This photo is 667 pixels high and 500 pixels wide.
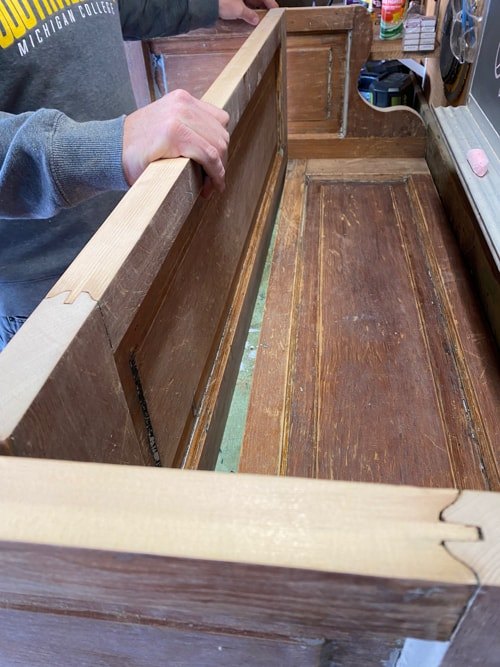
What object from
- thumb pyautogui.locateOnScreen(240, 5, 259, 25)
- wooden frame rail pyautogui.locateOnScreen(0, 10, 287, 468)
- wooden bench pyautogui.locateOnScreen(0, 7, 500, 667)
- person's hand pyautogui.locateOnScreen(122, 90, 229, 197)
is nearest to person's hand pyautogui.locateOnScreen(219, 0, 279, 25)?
thumb pyautogui.locateOnScreen(240, 5, 259, 25)

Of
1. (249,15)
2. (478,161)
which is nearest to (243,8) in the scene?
(249,15)

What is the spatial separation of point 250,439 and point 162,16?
1.23 metres

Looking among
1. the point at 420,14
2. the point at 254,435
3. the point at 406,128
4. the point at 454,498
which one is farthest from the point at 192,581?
the point at 420,14

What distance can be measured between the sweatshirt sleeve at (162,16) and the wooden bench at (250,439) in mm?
233

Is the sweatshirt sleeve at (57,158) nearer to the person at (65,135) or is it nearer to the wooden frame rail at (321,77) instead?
the person at (65,135)

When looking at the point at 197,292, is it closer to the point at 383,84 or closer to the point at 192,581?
the point at 192,581

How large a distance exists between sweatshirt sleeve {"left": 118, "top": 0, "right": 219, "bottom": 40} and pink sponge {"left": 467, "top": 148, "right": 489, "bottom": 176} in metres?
0.91

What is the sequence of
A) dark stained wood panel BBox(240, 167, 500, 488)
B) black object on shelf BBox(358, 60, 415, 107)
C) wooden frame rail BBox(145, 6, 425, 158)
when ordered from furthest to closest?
black object on shelf BBox(358, 60, 415, 107), wooden frame rail BBox(145, 6, 425, 158), dark stained wood panel BBox(240, 167, 500, 488)

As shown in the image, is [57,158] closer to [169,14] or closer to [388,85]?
[169,14]

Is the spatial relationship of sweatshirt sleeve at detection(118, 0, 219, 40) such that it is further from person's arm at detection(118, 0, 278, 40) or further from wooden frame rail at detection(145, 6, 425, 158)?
wooden frame rail at detection(145, 6, 425, 158)

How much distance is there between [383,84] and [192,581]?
8.96ft

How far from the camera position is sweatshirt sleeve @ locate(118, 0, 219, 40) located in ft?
4.67

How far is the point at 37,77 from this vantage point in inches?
35.6

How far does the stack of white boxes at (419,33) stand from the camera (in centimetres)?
191
